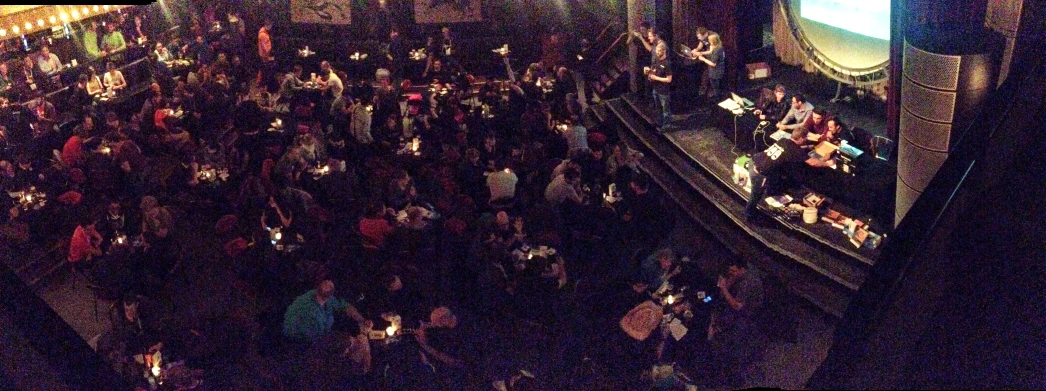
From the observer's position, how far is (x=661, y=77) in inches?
412

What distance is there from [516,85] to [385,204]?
353 centimetres

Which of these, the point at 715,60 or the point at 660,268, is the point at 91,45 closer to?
the point at 715,60

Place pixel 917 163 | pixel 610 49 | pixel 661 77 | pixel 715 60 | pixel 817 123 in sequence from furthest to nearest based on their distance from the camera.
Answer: pixel 610 49 → pixel 715 60 → pixel 661 77 → pixel 817 123 → pixel 917 163

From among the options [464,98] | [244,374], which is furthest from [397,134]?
[244,374]

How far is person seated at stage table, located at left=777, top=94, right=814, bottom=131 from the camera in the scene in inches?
356

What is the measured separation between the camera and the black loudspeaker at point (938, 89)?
633 centimetres

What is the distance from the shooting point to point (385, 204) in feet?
26.2

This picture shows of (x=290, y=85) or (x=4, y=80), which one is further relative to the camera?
(x=4, y=80)

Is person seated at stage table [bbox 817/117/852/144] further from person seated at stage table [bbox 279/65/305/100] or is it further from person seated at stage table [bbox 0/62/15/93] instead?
person seated at stage table [bbox 0/62/15/93]

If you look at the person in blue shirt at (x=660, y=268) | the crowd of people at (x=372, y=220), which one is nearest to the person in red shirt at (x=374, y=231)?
the crowd of people at (x=372, y=220)

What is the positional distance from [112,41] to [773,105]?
13.3m

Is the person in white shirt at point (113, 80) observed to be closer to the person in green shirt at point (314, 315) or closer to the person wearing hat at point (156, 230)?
the person wearing hat at point (156, 230)

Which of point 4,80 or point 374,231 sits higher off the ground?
point 4,80

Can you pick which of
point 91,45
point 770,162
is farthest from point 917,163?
point 91,45
